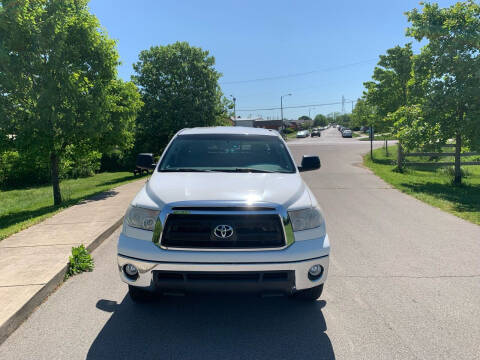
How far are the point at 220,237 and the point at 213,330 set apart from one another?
3.12 feet

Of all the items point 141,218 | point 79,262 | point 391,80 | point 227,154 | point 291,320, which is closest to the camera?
point 141,218

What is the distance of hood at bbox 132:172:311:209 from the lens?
340 centimetres

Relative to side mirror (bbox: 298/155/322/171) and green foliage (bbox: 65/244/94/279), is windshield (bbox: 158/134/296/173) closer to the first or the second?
side mirror (bbox: 298/155/322/171)

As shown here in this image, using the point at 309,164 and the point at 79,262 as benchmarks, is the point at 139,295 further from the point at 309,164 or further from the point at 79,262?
the point at 309,164

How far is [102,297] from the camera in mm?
4305

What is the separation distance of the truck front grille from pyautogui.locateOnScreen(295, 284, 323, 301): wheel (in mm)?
900

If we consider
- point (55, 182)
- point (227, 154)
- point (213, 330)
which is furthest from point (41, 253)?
point (55, 182)

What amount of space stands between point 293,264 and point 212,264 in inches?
27.6

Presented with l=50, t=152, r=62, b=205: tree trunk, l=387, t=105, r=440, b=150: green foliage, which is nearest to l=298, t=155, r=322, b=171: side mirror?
l=50, t=152, r=62, b=205: tree trunk

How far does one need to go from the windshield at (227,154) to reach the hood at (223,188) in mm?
349

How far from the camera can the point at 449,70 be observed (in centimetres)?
1334

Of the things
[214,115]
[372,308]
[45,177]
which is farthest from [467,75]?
[45,177]

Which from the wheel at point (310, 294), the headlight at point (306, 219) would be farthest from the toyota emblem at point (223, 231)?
the wheel at point (310, 294)

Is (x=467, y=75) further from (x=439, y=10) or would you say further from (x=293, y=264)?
(x=293, y=264)
